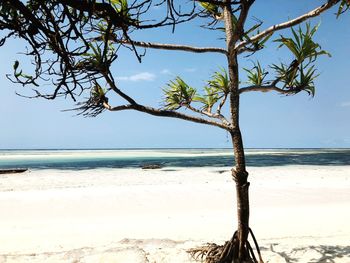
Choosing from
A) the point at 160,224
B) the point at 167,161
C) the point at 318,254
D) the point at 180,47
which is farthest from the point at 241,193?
the point at 167,161

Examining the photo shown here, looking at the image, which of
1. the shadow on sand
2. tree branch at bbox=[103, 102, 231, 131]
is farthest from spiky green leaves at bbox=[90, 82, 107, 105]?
the shadow on sand

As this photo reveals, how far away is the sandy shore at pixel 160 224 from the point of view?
17.3ft

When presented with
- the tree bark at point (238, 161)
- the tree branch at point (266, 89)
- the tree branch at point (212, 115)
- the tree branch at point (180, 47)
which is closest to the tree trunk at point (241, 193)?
the tree bark at point (238, 161)

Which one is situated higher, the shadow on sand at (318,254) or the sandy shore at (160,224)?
the shadow on sand at (318,254)

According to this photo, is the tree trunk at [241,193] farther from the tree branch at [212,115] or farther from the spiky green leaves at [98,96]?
the spiky green leaves at [98,96]

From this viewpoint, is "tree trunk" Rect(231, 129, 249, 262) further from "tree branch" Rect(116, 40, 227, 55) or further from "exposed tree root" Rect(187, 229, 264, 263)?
"tree branch" Rect(116, 40, 227, 55)

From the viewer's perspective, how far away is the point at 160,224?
8195mm

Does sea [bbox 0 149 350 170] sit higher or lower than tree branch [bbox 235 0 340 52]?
lower

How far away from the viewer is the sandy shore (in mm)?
5262

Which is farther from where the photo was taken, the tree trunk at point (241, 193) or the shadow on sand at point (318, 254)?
the shadow on sand at point (318, 254)

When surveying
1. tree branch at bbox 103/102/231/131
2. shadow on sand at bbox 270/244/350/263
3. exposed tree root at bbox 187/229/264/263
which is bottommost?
shadow on sand at bbox 270/244/350/263

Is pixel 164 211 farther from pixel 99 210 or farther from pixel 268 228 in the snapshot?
pixel 268 228

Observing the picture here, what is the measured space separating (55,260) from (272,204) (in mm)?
7190

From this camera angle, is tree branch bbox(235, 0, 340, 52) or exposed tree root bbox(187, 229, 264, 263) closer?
tree branch bbox(235, 0, 340, 52)
